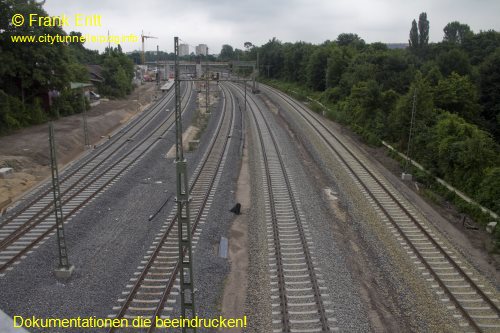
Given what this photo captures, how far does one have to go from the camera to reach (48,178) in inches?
1035

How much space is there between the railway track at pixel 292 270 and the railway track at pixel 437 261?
12.6 ft

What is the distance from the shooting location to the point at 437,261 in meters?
15.7

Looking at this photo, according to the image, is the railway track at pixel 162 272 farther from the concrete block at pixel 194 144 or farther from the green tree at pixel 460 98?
the green tree at pixel 460 98

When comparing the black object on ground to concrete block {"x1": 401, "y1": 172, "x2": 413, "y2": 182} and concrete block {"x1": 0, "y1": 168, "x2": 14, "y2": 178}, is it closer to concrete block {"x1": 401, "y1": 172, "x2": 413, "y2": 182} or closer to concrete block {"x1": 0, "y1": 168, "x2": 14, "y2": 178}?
concrete block {"x1": 401, "y1": 172, "x2": 413, "y2": 182}

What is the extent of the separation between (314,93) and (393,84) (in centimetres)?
2459

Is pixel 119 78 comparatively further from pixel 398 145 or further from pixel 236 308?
pixel 236 308

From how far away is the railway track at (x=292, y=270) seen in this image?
12.0 metres

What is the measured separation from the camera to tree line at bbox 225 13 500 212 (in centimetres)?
2328

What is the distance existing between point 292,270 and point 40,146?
86.1 feet

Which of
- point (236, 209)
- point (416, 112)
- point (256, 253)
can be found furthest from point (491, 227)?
point (416, 112)

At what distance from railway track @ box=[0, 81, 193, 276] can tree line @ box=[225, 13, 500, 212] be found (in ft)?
64.0

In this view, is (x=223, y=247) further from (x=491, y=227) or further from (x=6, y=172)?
(x=6, y=172)

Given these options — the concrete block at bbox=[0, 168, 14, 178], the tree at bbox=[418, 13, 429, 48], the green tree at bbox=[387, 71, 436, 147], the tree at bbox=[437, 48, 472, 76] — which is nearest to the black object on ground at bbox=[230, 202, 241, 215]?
the concrete block at bbox=[0, 168, 14, 178]

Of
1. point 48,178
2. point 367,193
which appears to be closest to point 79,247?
point 48,178
